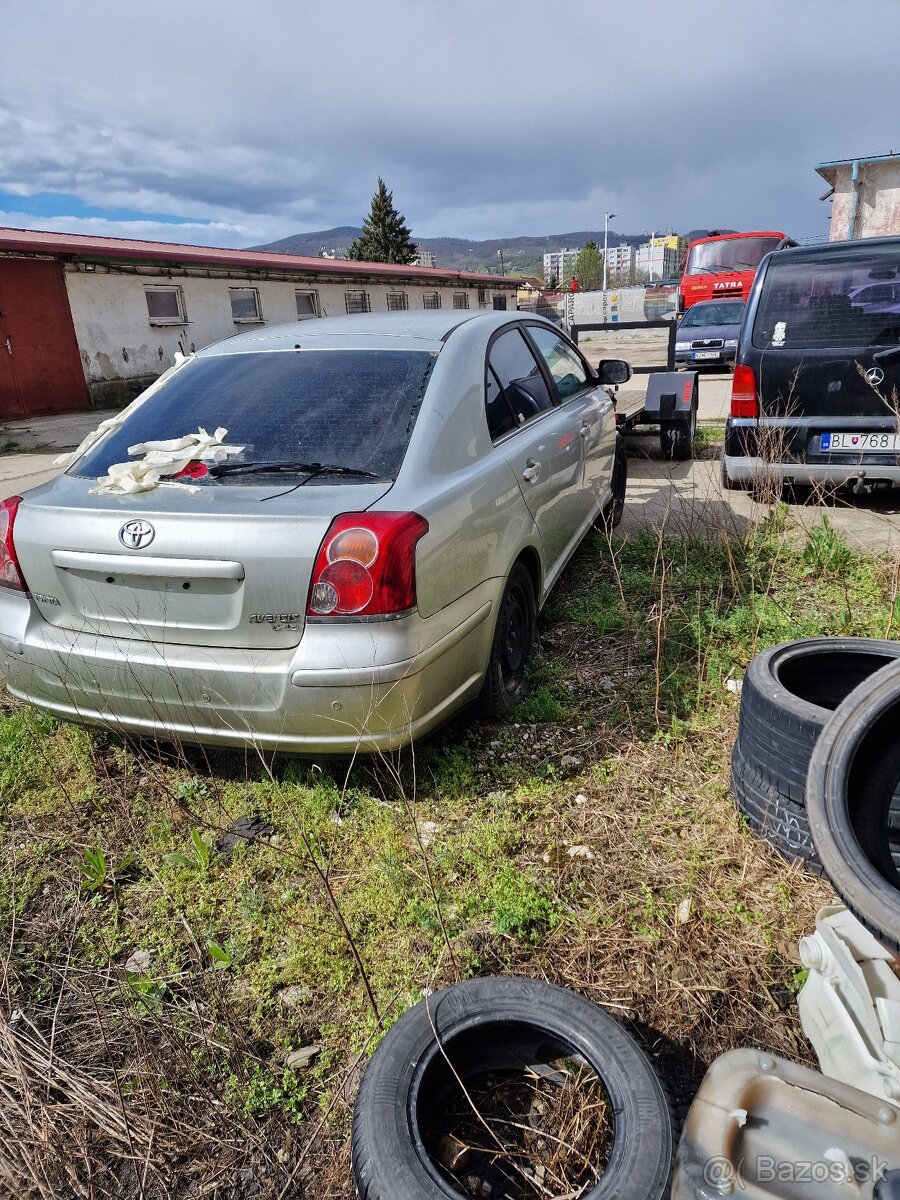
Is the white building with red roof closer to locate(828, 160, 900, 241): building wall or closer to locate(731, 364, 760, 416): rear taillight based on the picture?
locate(731, 364, 760, 416): rear taillight

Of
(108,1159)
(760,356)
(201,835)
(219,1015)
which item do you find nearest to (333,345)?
(201,835)

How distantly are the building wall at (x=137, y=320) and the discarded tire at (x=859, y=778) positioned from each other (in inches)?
592

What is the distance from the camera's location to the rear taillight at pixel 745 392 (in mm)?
5812

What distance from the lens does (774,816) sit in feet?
8.08

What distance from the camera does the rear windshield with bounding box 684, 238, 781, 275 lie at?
20.8m

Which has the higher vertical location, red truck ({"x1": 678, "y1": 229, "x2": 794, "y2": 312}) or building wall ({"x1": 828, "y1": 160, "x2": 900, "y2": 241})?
building wall ({"x1": 828, "y1": 160, "x2": 900, "y2": 241})

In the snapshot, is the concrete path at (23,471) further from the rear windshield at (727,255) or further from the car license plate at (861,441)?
the rear windshield at (727,255)

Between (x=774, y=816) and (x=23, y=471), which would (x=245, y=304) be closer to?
(x=23, y=471)

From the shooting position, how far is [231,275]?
19.4m

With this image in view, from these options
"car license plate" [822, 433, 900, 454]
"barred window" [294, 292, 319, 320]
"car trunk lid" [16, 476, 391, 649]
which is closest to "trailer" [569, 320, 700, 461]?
"car license plate" [822, 433, 900, 454]

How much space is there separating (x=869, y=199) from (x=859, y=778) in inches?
1269

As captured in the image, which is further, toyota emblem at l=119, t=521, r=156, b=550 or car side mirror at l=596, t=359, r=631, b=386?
car side mirror at l=596, t=359, r=631, b=386

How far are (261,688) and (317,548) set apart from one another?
1.61 feet

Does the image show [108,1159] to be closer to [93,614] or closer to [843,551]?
[93,614]
